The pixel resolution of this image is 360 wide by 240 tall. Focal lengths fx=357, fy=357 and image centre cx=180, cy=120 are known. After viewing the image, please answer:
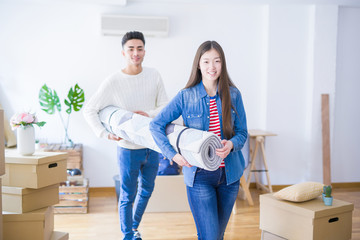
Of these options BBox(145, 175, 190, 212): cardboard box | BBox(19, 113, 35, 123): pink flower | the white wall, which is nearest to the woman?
BBox(19, 113, 35, 123): pink flower

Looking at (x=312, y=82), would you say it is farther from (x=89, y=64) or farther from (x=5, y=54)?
(x=5, y=54)

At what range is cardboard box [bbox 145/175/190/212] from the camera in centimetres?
359

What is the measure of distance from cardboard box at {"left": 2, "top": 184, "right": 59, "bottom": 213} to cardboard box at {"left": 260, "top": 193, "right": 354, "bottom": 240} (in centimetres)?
157

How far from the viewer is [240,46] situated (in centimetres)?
430

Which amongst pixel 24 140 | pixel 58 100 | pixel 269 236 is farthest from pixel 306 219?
pixel 58 100

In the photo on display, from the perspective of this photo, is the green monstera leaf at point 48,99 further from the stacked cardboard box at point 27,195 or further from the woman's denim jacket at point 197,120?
the woman's denim jacket at point 197,120

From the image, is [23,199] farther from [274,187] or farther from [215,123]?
[274,187]

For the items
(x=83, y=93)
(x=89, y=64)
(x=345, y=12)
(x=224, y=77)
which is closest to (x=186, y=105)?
(x=224, y=77)

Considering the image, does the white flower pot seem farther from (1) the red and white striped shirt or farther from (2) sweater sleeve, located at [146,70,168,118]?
(1) the red and white striped shirt

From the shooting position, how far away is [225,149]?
1.73 m

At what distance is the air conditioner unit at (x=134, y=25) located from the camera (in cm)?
393

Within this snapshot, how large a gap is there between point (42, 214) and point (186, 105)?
1.29 m

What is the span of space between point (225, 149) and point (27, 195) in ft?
4.80

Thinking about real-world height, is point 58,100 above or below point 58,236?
above
